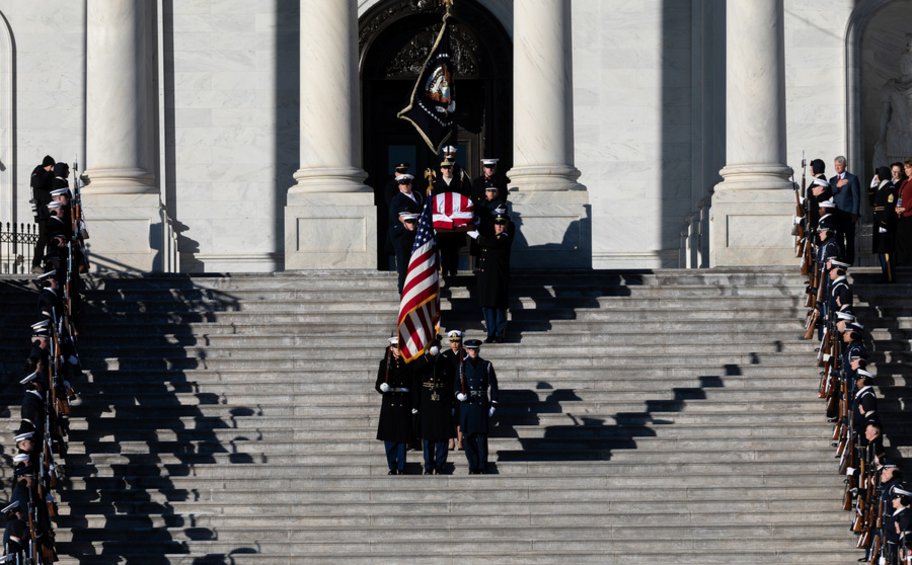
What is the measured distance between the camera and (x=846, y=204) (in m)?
35.6

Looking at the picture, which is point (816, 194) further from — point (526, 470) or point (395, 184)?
point (526, 470)

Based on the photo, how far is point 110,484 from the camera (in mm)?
29031

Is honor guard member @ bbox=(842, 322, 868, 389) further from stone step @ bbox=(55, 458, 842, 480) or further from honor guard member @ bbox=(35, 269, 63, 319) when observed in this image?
honor guard member @ bbox=(35, 269, 63, 319)

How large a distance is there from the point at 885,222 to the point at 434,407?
9.92 m

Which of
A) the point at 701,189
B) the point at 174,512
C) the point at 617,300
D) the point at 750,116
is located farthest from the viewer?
the point at 701,189

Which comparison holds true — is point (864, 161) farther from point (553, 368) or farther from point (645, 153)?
point (553, 368)

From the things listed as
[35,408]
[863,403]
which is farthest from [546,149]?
[35,408]

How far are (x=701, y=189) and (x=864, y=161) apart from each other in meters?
3.46

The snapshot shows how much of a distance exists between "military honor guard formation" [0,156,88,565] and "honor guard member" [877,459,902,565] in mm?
10604

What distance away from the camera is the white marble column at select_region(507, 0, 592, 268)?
123 feet

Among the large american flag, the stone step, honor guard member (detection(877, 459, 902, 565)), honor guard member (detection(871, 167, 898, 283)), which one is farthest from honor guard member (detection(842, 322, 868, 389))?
the large american flag

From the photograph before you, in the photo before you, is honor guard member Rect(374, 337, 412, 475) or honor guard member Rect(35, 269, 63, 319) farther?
honor guard member Rect(35, 269, 63, 319)

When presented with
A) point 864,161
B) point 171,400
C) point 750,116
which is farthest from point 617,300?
point 864,161

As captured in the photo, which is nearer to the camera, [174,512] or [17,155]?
[174,512]
